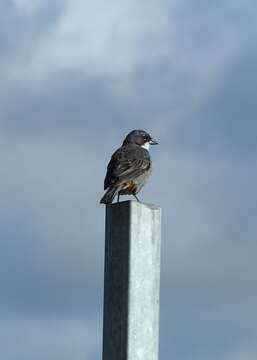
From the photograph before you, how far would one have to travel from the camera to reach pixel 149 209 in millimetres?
10750

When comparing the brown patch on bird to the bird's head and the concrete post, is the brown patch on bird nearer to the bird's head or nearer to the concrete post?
the bird's head

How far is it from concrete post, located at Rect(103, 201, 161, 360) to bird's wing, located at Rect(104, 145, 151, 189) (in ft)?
24.8

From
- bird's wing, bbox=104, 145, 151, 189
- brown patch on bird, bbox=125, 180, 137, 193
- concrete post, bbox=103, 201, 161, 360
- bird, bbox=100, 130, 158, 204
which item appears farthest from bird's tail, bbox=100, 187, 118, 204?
concrete post, bbox=103, 201, 161, 360

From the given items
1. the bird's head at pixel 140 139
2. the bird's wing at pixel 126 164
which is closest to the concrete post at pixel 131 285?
the bird's wing at pixel 126 164

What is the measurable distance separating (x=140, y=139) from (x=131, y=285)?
491 inches

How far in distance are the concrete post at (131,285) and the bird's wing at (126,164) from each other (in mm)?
7545

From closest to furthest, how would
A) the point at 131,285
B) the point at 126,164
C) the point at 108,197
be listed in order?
the point at 131,285 < the point at 108,197 < the point at 126,164

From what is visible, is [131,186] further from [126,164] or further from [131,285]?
[131,285]

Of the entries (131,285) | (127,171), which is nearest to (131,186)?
(127,171)

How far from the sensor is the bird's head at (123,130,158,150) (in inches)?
877

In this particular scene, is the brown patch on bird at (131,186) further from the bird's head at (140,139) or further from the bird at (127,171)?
the bird's head at (140,139)

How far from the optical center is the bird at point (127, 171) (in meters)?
18.4

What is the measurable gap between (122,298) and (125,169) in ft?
29.6

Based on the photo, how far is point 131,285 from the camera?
10180 mm
